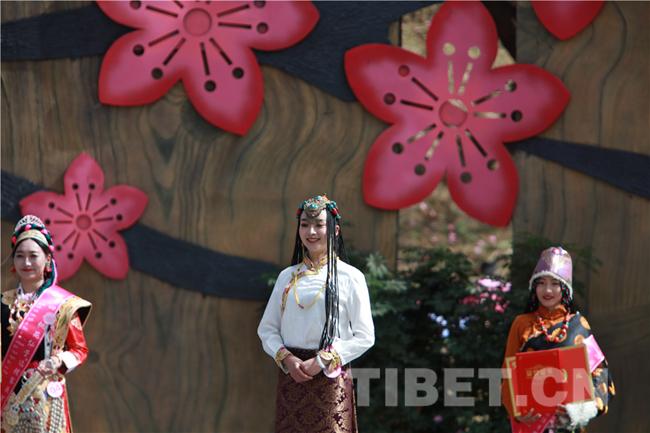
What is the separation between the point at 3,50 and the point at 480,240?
18.0ft

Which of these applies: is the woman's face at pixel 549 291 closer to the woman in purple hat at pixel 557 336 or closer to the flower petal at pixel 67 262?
the woman in purple hat at pixel 557 336

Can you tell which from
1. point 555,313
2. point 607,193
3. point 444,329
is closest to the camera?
point 555,313

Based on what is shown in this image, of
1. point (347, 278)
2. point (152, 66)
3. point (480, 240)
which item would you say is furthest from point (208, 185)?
point (480, 240)

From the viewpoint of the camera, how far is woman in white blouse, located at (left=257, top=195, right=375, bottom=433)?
4.93 m

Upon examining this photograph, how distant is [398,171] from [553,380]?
6.47ft

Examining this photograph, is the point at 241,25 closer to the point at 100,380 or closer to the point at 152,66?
the point at 152,66

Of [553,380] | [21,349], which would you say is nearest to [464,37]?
[553,380]

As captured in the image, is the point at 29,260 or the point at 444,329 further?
the point at 444,329

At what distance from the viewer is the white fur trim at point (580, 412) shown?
5098mm

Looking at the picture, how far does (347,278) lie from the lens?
5.05 meters

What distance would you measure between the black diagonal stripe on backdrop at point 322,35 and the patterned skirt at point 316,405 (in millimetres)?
2299

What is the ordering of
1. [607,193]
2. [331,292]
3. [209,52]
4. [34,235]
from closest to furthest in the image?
[331,292], [34,235], [607,193], [209,52]

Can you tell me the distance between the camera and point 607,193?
657cm

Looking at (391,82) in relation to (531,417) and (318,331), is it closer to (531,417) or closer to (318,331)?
(318,331)
